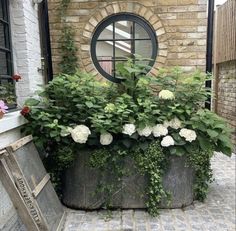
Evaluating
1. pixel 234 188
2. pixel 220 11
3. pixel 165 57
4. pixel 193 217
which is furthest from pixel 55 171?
pixel 220 11

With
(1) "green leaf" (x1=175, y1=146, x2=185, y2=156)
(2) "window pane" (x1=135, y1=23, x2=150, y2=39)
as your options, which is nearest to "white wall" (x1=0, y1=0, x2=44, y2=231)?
(2) "window pane" (x1=135, y1=23, x2=150, y2=39)

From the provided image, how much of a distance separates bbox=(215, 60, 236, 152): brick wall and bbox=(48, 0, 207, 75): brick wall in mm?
2208

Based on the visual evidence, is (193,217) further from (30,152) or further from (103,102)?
(30,152)

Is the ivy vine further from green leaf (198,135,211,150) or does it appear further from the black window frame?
the black window frame

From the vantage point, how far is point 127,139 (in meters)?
2.89

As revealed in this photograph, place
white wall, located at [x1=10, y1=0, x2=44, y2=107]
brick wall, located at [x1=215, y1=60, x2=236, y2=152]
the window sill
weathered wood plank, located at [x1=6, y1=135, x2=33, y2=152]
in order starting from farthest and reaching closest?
brick wall, located at [x1=215, y1=60, x2=236, y2=152] < white wall, located at [x1=10, y1=0, x2=44, y2=107] < the window sill < weathered wood plank, located at [x1=6, y1=135, x2=33, y2=152]

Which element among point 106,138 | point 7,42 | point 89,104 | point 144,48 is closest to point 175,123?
point 106,138

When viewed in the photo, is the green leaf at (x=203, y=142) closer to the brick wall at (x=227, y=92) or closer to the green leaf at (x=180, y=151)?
the green leaf at (x=180, y=151)

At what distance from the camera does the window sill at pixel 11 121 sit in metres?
2.40

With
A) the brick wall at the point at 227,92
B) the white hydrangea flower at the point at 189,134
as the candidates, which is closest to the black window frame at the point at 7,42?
the white hydrangea flower at the point at 189,134

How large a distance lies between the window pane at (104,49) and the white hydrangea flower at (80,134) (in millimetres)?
1409

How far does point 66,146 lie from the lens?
2932 millimetres

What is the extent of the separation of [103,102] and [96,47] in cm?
117

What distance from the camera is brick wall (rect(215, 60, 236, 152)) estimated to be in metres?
5.57
